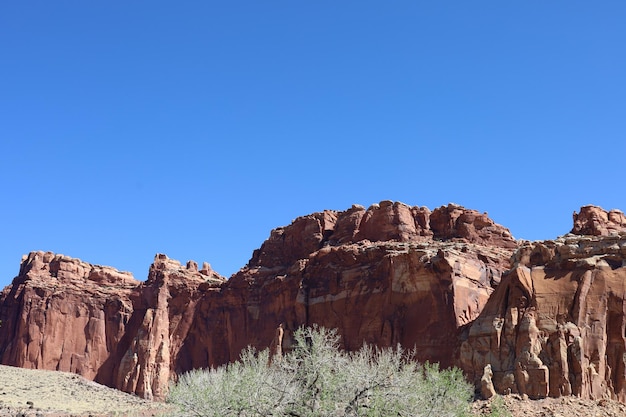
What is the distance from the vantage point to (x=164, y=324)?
79562 millimetres

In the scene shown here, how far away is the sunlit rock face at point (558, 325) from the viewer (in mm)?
37406

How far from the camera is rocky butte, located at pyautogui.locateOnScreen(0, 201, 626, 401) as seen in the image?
39000mm

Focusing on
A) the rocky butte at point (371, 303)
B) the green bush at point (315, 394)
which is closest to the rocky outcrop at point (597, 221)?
the rocky butte at point (371, 303)

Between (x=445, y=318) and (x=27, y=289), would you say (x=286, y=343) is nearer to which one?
(x=445, y=318)

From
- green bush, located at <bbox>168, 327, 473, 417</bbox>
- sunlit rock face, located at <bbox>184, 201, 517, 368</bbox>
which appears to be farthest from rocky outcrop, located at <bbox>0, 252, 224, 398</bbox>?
green bush, located at <bbox>168, 327, 473, 417</bbox>

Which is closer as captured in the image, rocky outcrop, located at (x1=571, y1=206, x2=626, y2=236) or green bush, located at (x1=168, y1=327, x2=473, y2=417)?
green bush, located at (x1=168, y1=327, x2=473, y2=417)

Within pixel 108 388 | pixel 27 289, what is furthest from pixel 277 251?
pixel 27 289

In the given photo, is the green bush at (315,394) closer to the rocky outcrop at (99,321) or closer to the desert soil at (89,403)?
the desert soil at (89,403)

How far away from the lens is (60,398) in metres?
62.5

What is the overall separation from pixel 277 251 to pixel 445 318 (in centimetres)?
2891

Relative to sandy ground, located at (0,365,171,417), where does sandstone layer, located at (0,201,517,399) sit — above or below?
above

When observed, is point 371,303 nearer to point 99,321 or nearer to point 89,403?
point 89,403

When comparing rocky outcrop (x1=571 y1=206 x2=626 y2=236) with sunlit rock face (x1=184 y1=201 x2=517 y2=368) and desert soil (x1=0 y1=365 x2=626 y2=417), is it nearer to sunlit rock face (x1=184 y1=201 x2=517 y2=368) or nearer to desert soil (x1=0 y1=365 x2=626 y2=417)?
sunlit rock face (x1=184 y1=201 x2=517 y2=368)

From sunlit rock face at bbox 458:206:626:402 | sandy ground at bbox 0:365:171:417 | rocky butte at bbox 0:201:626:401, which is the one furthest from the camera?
sandy ground at bbox 0:365:171:417
